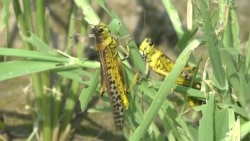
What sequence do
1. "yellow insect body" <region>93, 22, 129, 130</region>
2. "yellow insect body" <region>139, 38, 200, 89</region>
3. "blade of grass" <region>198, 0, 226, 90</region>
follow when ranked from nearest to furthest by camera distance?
"blade of grass" <region>198, 0, 226, 90</region>
"yellow insect body" <region>93, 22, 129, 130</region>
"yellow insect body" <region>139, 38, 200, 89</region>

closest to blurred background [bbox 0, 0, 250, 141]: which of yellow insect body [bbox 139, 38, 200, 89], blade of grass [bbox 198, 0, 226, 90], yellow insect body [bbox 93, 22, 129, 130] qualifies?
yellow insect body [bbox 139, 38, 200, 89]

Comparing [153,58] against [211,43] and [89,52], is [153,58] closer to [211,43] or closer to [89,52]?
[211,43]

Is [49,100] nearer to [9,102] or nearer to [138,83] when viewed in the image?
[9,102]

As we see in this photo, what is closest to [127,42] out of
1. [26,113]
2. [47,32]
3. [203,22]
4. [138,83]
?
[138,83]

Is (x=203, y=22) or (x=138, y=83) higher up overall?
(x=203, y=22)

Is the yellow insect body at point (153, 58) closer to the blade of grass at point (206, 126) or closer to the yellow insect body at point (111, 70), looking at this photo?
the yellow insect body at point (111, 70)

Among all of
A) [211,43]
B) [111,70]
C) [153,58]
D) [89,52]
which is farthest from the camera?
[89,52]

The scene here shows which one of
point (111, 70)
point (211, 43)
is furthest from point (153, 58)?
point (211, 43)

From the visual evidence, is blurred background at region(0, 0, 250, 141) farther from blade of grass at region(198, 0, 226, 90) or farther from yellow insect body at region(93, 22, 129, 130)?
blade of grass at region(198, 0, 226, 90)
